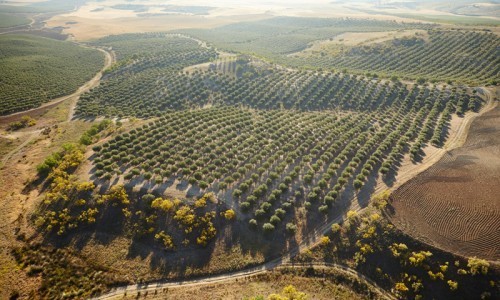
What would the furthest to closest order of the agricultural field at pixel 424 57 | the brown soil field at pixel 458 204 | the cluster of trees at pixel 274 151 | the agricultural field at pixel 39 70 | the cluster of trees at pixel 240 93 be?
1. the agricultural field at pixel 424 57
2. the agricultural field at pixel 39 70
3. the cluster of trees at pixel 240 93
4. the cluster of trees at pixel 274 151
5. the brown soil field at pixel 458 204

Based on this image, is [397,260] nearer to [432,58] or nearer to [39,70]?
[432,58]

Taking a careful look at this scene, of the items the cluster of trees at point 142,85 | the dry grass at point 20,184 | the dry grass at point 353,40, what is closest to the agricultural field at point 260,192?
the dry grass at point 20,184

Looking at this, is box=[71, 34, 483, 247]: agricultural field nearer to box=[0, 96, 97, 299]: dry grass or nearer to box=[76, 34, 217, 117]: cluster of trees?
box=[76, 34, 217, 117]: cluster of trees

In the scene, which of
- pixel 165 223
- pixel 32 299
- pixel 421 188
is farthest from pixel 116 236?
pixel 421 188

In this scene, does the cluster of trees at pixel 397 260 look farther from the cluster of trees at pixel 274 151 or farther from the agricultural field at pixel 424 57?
the agricultural field at pixel 424 57

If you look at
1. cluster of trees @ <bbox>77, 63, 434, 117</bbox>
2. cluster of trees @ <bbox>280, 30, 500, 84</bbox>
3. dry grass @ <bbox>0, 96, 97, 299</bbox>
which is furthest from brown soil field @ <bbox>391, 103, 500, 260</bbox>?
dry grass @ <bbox>0, 96, 97, 299</bbox>

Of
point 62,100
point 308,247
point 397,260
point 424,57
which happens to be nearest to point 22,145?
point 62,100

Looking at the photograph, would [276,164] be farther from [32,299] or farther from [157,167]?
[32,299]
